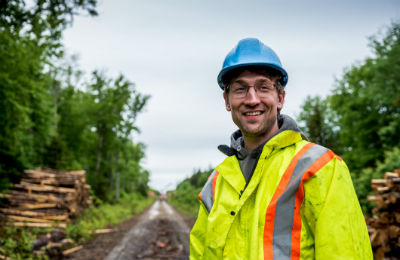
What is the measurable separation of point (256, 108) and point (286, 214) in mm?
771

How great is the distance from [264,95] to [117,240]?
11.1 m

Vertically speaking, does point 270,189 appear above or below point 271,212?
above

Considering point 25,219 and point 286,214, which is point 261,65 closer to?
point 286,214

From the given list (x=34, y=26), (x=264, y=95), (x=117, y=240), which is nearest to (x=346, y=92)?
(x=117, y=240)

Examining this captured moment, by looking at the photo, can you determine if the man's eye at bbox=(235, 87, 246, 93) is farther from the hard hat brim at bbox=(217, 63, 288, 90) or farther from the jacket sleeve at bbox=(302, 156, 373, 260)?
the jacket sleeve at bbox=(302, 156, 373, 260)

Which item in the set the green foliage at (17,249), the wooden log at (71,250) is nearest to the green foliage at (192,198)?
the wooden log at (71,250)

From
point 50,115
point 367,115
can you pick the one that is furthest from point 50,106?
point 367,115

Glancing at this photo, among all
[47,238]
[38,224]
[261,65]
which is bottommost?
[38,224]

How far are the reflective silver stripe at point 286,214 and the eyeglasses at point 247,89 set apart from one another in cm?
62

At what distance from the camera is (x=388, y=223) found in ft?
23.8

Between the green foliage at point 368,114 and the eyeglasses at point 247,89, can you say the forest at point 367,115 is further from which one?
the eyeglasses at point 247,89

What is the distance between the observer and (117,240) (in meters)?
11.3

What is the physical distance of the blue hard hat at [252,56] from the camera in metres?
1.99

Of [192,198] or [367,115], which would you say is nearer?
[367,115]
